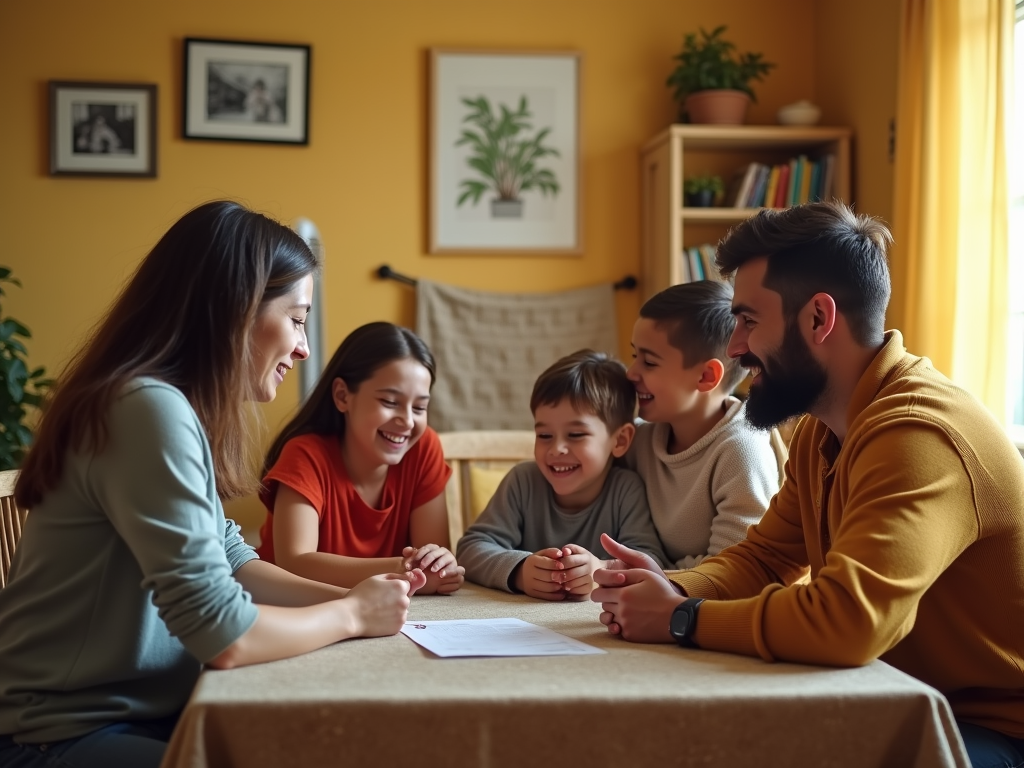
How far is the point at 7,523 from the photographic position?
6.42 ft

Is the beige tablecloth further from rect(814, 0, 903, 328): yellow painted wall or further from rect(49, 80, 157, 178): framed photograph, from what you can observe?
rect(49, 80, 157, 178): framed photograph

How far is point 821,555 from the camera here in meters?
1.56

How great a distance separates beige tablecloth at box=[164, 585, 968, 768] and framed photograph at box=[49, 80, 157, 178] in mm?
3350

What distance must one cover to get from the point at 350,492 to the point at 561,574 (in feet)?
2.02

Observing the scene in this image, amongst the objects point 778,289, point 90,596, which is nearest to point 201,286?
point 90,596

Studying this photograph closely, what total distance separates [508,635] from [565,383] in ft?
2.48

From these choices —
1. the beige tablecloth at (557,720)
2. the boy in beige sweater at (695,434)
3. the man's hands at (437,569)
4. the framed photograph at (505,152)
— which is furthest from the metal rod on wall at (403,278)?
the beige tablecloth at (557,720)

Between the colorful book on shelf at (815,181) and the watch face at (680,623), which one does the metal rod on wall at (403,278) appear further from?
the watch face at (680,623)

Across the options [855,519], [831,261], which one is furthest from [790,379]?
[855,519]

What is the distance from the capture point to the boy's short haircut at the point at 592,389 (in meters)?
2.00

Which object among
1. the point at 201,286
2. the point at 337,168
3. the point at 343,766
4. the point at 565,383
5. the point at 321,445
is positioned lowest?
the point at 343,766

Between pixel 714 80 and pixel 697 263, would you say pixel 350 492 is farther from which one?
pixel 714 80

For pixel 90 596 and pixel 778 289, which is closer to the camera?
pixel 90 596

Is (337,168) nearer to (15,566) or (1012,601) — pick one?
(15,566)
